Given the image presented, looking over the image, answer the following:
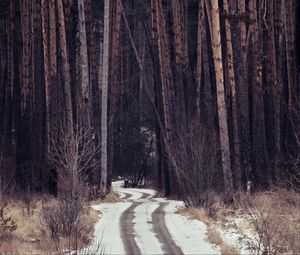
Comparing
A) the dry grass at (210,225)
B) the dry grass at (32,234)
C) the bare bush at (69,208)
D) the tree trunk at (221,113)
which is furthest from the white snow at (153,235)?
the tree trunk at (221,113)

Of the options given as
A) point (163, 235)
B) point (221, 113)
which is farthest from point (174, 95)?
point (163, 235)

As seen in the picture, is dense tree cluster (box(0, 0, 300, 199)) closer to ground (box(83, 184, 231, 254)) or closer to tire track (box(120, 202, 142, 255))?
tire track (box(120, 202, 142, 255))

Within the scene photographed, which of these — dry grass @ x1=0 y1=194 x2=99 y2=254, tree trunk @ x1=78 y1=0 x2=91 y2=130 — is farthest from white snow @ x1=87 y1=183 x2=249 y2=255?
tree trunk @ x1=78 y1=0 x2=91 y2=130

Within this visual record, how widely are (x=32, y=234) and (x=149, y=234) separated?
9.06 ft

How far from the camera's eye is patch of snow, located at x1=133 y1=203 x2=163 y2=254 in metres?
12.0

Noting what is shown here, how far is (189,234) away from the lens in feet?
44.9

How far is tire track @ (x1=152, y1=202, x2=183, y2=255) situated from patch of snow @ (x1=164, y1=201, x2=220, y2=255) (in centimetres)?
10

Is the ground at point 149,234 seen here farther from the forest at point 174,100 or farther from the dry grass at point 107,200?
the dry grass at point 107,200

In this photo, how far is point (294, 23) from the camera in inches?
1115

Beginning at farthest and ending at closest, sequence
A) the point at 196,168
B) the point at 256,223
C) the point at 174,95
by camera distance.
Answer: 1. the point at 174,95
2. the point at 196,168
3. the point at 256,223

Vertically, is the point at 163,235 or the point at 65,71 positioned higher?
the point at 65,71

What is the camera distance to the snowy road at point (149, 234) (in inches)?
472

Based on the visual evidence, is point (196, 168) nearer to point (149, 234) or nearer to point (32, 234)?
point (149, 234)

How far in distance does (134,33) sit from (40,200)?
85.4 ft
